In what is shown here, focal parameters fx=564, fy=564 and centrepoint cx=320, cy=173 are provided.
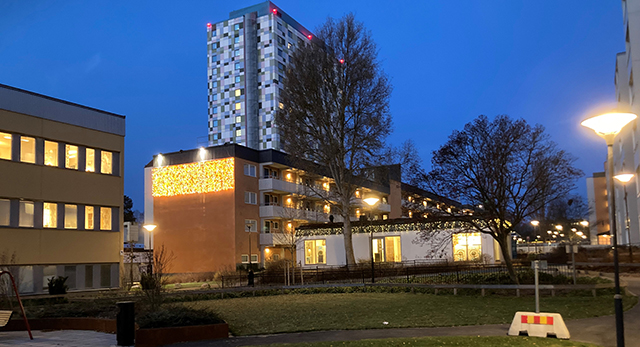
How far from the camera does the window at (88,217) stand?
33031 millimetres

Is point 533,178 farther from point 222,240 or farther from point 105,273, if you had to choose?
point 222,240

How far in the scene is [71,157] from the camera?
32.5 metres

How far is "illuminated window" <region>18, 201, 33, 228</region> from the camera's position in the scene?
29.6 metres

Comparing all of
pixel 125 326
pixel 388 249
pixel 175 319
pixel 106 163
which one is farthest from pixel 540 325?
pixel 388 249

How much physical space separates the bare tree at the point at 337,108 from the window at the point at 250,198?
47.6 feet

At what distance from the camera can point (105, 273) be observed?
33750mm

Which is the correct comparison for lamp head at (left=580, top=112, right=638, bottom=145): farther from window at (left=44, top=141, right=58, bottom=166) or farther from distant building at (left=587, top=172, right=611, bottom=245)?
distant building at (left=587, top=172, right=611, bottom=245)

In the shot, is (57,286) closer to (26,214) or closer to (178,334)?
(26,214)

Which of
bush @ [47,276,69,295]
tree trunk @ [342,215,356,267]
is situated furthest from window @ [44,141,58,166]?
tree trunk @ [342,215,356,267]

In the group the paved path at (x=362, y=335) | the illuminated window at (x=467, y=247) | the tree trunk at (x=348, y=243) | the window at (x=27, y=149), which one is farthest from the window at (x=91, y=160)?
the illuminated window at (x=467, y=247)

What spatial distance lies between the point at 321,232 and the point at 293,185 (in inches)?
383

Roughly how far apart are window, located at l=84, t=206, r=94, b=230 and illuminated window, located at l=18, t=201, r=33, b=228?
3.38m

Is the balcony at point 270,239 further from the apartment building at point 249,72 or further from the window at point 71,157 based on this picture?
the apartment building at point 249,72

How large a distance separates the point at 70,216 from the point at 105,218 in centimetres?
249
